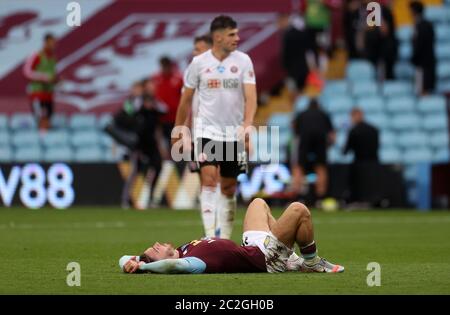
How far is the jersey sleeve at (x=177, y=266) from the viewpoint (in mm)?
9977

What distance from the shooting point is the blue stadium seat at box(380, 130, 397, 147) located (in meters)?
25.7

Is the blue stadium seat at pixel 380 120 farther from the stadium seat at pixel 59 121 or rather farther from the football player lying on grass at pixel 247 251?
the football player lying on grass at pixel 247 251

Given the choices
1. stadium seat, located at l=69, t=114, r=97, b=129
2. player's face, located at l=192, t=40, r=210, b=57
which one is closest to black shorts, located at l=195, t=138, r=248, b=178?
player's face, located at l=192, t=40, r=210, b=57

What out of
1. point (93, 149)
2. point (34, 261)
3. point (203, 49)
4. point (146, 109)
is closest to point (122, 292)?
point (34, 261)

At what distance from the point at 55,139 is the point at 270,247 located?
55.5ft

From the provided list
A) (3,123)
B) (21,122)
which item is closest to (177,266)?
(21,122)

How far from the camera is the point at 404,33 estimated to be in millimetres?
27484

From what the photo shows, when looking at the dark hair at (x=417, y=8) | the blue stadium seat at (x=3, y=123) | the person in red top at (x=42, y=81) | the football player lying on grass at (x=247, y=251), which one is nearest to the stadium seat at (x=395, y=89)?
the dark hair at (x=417, y=8)

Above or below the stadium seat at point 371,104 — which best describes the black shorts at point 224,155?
below

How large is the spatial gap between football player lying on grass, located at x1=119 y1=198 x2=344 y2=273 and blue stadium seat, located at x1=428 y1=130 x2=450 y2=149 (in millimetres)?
15355

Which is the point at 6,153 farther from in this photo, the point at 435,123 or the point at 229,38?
the point at 229,38

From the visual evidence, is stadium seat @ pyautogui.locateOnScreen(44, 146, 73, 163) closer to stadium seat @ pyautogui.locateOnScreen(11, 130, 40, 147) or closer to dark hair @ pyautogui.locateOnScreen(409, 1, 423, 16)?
Answer: stadium seat @ pyautogui.locateOnScreen(11, 130, 40, 147)

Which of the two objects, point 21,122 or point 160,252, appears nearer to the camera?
point 160,252

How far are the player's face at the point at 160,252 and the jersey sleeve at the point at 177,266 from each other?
0.27ft
